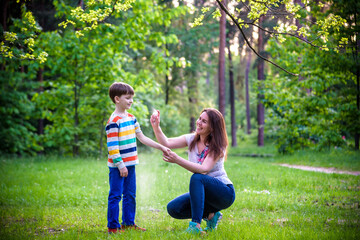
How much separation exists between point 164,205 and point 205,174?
2034 millimetres

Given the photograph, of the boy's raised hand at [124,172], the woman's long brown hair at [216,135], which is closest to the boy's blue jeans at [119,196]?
the boy's raised hand at [124,172]

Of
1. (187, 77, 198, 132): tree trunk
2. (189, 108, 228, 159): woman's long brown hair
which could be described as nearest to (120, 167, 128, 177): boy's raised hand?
(189, 108, 228, 159): woman's long brown hair

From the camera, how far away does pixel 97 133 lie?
13.9 metres

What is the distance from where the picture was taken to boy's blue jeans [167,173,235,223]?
3.67 meters

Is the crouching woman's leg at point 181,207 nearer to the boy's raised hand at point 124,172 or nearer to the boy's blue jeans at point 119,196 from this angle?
the boy's blue jeans at point 119,196

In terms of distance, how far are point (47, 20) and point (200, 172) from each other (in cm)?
750

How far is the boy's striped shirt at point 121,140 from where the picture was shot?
3.79m

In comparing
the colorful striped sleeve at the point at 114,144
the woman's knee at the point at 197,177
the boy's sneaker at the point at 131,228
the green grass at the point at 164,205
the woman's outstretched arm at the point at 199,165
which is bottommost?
the green grass at the point at 164,205

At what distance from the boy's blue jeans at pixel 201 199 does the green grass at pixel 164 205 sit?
0.25 meters

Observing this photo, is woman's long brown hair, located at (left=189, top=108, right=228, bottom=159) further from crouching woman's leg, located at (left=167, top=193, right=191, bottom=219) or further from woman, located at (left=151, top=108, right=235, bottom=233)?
crouching woman's leg, located at (left=167, top=193, right=191, bottom=219)

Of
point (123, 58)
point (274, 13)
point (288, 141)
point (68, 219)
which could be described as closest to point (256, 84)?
point (288, 141)

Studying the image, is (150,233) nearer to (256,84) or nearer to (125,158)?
(125,158)

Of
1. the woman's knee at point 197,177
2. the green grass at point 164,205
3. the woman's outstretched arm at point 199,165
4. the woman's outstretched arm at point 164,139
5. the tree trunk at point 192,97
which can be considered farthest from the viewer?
the tree trunk at point 192,97

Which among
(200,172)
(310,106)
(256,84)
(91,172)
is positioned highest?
(256,84)
